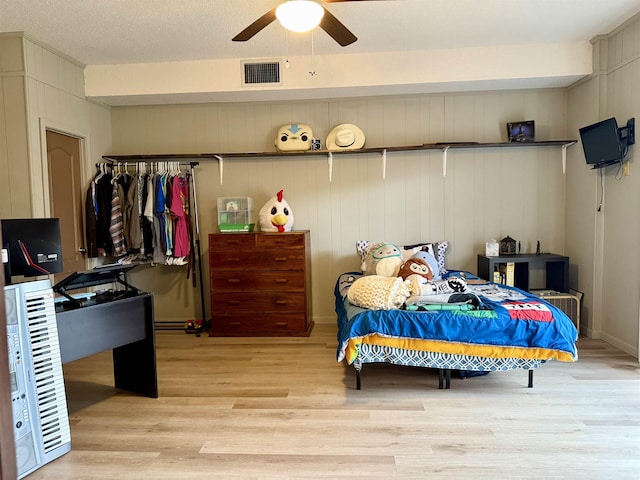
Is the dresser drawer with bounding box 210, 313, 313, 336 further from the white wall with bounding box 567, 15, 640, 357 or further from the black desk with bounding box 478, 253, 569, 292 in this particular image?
the white wall with bounding box 567, 15, 640, 357

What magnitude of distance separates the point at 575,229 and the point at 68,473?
4414mm

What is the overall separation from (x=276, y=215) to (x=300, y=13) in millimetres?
2066

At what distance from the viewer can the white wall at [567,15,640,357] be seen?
10.7 feet

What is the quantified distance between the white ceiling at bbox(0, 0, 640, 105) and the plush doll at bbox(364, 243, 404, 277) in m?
1.61

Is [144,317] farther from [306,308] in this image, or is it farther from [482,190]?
[482,190]

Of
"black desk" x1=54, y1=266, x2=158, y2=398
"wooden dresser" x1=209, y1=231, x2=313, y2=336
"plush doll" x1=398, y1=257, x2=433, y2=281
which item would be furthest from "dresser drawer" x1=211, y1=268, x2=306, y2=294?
"black desk" x1=54, y1=266, x2=158, y2=398

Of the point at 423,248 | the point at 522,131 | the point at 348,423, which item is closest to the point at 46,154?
the point at 348,423

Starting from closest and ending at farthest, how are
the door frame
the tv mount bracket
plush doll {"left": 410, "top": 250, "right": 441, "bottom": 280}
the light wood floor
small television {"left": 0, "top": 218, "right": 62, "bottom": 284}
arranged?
the light wood floor
small television {"left": 0, "top": 218, "right": 62, "bottom": 284}
the tv mount bracket
the door frame
plush doll {"left": 410, "top": 250, "right": 441, "bottom": 280}

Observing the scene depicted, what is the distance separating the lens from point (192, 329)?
13.8ft

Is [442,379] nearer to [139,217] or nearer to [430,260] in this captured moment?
[430,260]

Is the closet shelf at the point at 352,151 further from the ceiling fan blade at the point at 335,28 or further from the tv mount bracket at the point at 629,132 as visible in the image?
the ceiling fan blade at the point at 335,28

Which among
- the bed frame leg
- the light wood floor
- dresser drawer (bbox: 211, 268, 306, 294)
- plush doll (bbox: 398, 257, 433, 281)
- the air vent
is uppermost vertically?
the air vent

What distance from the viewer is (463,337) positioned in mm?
2604

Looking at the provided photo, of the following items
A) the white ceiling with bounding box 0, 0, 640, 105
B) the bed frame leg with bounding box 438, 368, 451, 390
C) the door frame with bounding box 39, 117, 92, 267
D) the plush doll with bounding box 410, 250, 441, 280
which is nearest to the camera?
the bed frame leg with bounding box 438, 368, 451, 390
